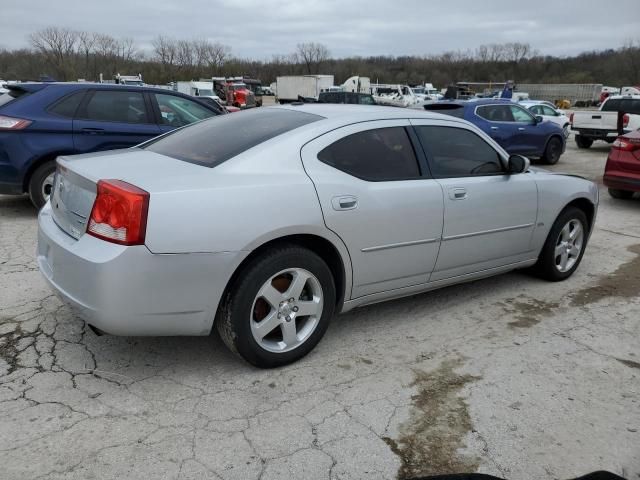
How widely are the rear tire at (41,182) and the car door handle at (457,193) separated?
15.6 feet

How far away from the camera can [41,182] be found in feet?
20.5

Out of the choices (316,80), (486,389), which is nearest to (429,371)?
(486,389)

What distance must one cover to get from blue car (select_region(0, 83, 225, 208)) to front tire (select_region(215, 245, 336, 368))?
4318 millimetres

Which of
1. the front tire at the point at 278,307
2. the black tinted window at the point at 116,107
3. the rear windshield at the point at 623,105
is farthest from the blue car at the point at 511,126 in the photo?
the front tire at the point at 278,307

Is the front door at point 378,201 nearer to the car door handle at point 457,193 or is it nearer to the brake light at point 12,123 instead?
the car door handle at point 457,193

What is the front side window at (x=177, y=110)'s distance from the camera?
7027mm

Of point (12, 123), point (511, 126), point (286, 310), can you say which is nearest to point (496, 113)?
point (511, 126)

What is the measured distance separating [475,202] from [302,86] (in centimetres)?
4334

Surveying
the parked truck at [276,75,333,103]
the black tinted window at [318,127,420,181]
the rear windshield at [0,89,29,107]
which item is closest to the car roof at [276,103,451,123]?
the black tinted window at [318,127,420,181]

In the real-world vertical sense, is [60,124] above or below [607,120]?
above

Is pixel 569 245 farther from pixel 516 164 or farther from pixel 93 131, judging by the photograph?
pixel 93 131

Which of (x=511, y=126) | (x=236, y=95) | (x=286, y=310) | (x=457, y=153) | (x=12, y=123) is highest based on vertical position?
(x=457, y=153)

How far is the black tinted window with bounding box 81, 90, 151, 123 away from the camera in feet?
21.4

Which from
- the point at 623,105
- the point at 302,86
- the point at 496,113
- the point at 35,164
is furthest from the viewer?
the point at 302,86
